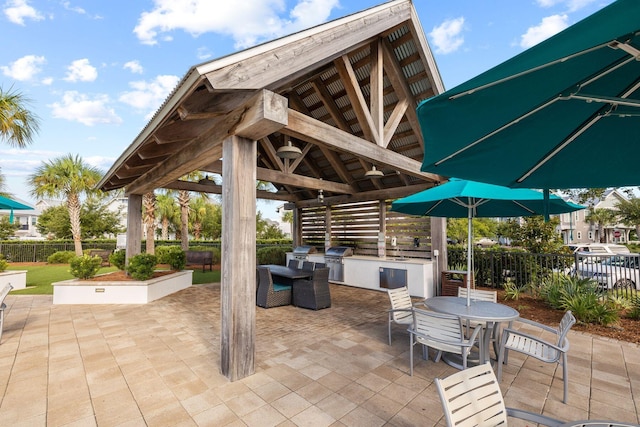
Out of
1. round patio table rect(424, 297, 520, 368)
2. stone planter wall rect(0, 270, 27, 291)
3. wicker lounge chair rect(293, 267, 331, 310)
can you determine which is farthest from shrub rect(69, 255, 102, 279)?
round patio table rect(424, 297, 520, 368)

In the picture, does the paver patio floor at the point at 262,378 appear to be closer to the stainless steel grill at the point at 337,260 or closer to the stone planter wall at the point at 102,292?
the stone planter wall at the point at 102,292

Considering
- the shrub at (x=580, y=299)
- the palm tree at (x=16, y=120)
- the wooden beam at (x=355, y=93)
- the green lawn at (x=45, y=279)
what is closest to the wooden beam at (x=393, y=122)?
the wooden beam at (x=355, y=93)

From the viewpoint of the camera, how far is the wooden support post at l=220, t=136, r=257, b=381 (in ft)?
9.61

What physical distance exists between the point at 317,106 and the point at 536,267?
22.1ft

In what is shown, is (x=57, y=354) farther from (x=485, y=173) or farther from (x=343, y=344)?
(x=485, y=173)

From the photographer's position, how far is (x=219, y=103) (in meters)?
3.08

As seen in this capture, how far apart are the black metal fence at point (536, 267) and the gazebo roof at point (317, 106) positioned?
253 centimetres

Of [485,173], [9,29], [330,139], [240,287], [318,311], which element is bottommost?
[318,311]

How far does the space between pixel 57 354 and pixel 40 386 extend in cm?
91

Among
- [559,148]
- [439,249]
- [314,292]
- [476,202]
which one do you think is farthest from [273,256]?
[559,148]

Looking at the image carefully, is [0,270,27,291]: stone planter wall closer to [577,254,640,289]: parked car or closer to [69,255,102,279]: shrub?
[69,255,102,279]: shrub

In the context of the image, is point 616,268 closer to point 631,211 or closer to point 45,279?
point 45,279

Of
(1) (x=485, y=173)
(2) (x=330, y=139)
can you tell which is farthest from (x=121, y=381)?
(1) (x=485, y=173)

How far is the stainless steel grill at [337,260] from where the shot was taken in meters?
8.65
